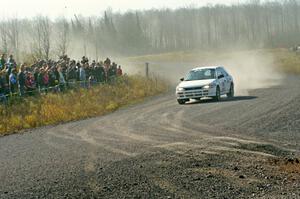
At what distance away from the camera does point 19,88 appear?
78.4 ft

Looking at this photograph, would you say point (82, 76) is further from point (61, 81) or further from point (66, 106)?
point (66, 106)

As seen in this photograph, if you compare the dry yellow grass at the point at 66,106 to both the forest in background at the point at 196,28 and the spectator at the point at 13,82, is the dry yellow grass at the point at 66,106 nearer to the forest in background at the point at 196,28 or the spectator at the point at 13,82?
the spectator at the point at 13,82

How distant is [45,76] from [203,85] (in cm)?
746

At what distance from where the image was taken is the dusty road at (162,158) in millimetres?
9422

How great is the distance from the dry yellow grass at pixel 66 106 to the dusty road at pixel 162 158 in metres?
2.35

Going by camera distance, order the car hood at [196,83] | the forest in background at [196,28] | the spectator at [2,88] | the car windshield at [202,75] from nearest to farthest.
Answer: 1. the spectator at [2,88]
2. the car hood at [196,83]
3. the car windshield at [202,75]
4. the forest in background at [196,28]

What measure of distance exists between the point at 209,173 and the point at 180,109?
13443 millimetres

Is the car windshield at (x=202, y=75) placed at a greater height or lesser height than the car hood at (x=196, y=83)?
greater

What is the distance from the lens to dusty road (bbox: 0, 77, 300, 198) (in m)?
9.42

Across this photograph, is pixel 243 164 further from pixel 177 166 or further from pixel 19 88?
pixel 19 88

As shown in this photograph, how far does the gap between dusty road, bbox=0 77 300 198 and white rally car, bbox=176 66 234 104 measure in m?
5.71

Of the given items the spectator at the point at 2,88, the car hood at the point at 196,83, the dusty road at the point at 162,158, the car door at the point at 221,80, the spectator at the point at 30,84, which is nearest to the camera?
the dusty road at the point at 162,158

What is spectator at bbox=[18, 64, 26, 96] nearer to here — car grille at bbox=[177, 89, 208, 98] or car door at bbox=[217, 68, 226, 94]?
car grille at bbox=[177, 89, 208, 98]

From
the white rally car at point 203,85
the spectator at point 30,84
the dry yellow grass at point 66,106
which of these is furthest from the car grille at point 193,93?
the spectator at point 30,84
